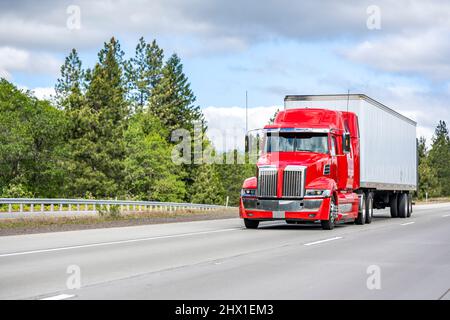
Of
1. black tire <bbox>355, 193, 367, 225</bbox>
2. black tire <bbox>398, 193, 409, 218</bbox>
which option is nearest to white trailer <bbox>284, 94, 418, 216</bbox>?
black tire <bbox>398, 193, 409, 218</bbox>

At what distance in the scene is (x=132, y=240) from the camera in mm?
16750

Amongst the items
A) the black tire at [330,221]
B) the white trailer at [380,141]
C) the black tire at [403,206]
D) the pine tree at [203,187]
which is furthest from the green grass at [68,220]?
the pine tree at [203,187]

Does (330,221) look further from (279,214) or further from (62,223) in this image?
(62,223)

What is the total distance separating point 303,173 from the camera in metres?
20.2

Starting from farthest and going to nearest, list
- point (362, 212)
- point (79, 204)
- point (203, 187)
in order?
1. point (203, 187)
2. point (79, 204)
3. point (362, 212)

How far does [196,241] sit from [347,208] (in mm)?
7702

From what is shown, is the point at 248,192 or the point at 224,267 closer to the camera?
the point at 224,267

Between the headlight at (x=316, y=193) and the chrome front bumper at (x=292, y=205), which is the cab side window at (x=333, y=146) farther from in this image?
the chrome front bumper at (x=292, y=205)

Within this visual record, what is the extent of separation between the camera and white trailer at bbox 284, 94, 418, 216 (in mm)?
24453

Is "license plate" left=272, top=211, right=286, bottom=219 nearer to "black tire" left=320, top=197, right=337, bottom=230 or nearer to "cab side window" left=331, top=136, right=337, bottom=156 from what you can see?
"black tire" left=320, top=197, right=337, bottom=230

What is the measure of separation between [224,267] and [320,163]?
33.5ft

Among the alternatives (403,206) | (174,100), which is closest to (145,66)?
(174,100)

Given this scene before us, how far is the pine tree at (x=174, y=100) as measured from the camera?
8794 centimetres
